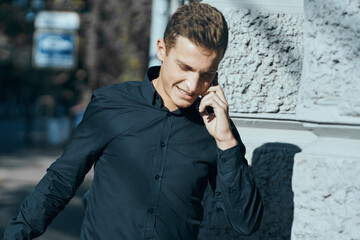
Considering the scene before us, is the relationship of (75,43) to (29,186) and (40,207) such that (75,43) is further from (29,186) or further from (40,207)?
(40,207)

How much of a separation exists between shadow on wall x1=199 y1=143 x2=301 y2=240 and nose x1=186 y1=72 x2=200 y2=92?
2.32ft

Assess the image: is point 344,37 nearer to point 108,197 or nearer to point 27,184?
point 108,197

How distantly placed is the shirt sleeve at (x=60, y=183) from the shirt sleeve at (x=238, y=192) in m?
0.44

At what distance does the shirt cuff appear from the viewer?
75.0 inches

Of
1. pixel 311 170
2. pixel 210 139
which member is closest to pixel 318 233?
pixel 311 170

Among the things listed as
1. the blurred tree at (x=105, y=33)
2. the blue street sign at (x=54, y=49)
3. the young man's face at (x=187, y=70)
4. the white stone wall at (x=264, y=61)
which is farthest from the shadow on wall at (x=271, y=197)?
the blue street sign at (x=54, y=49)

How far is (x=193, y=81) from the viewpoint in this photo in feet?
6.24

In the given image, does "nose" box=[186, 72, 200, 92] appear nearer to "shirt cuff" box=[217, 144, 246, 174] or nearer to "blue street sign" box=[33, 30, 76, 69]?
"shirt cuff" box=[217, 144, 246, 174]

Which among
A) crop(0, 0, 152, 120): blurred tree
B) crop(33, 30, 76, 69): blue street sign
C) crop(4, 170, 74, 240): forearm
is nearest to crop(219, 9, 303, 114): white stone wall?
crop(4, 170, 74, 240): forearm

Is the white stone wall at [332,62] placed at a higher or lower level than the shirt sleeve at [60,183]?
higher

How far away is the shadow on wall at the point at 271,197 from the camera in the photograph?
8.09ft

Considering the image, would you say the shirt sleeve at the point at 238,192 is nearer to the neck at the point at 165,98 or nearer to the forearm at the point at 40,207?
the neck at the point at 165,98

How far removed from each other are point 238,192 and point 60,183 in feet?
2.12

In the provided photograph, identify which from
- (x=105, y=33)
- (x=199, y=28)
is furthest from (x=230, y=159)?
(x=105, y=33)
